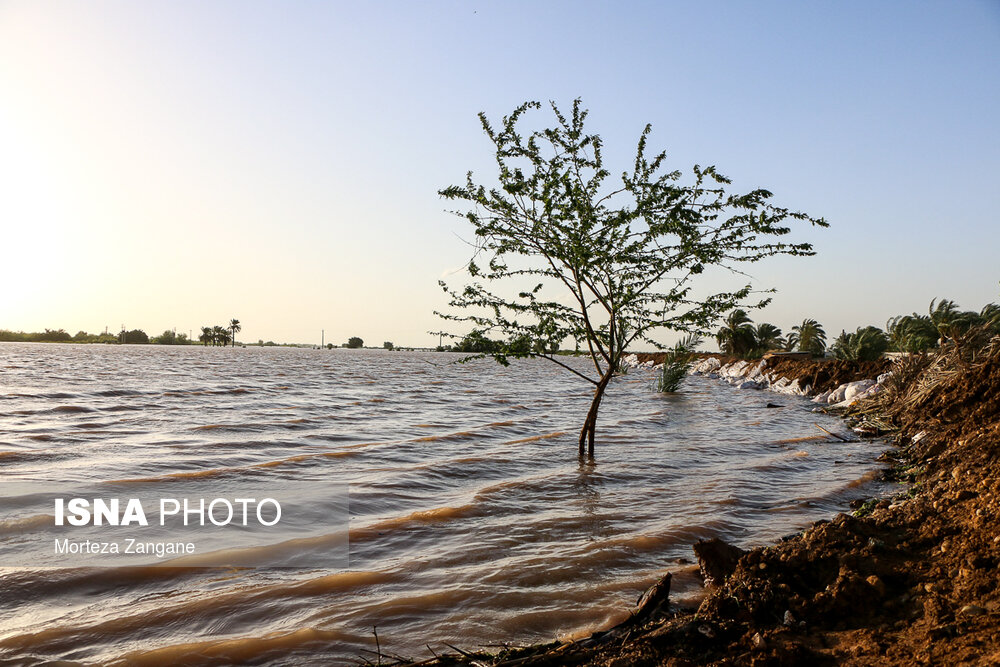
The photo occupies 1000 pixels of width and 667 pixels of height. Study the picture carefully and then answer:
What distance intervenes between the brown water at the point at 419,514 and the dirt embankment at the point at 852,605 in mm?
827

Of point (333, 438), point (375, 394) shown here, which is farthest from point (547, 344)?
point (375, 394)

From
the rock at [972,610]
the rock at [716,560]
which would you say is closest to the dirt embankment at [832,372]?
the rock at [716,560]

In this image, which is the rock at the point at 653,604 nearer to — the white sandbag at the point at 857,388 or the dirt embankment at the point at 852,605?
the dirt embankment at the point at 852,605

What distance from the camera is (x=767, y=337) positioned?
51844 millimetres

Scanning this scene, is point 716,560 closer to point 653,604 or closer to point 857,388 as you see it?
point 653,604

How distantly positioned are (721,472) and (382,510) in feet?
15.0

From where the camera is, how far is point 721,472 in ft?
26.8

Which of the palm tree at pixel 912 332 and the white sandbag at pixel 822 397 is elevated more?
the palm tree at pixel 912 332

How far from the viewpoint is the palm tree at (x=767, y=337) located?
51250 mm

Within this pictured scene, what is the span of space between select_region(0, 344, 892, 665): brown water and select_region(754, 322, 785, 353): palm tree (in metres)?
39.9

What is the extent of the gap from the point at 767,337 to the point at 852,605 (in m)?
53.4

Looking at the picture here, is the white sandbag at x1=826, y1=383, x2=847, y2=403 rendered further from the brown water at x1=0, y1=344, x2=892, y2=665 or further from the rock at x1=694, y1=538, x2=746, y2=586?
the rock at x1=694, y1=538, x2=746, y2=586

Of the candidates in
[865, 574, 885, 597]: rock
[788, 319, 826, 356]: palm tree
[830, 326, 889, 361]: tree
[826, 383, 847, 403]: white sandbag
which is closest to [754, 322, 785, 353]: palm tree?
[788, 319, 826, 356]: palm tree

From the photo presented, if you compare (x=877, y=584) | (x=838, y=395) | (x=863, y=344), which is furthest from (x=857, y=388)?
(x=877, y=584)
